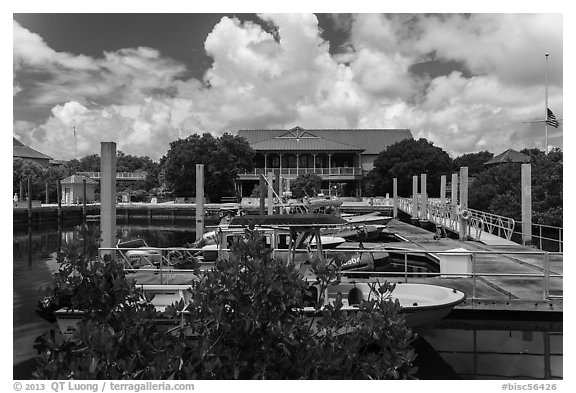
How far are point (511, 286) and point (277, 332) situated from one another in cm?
892

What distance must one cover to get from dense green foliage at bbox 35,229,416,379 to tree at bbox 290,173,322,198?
150ft

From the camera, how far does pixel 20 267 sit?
65.2ft

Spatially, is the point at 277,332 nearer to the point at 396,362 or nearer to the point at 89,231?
the point at 396,362

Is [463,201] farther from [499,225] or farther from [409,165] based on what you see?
[409,165]

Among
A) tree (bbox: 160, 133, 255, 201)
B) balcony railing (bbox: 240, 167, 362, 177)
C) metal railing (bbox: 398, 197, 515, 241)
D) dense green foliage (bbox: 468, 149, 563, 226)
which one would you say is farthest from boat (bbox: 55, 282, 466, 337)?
balcony railing (bbox: 240, 167, 362, 177)

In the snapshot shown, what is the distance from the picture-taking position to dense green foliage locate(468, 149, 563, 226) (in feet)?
74.2

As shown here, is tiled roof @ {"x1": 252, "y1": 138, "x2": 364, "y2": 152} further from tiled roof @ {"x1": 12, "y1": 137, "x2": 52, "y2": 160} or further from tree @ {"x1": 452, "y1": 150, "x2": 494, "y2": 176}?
tiled roof @ {"x1": 12, "y1": 137, "x2": 52, "y2": 160}

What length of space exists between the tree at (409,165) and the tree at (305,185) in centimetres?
854

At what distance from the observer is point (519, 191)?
92.1ft

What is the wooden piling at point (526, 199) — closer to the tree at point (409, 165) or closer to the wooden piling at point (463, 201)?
the wooden piling at point (463, 201)

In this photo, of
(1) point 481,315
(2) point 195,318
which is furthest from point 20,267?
(2) point 195,318

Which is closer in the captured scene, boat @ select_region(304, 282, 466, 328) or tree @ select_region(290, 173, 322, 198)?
boat @ select_region(304, 282, 466, 328)

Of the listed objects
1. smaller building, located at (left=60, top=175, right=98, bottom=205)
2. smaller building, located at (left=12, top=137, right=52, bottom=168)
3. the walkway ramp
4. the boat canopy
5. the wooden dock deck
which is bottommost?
the wooden dock deck

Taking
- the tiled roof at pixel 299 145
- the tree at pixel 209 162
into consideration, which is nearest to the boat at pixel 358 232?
the tree at pixel 209 162
